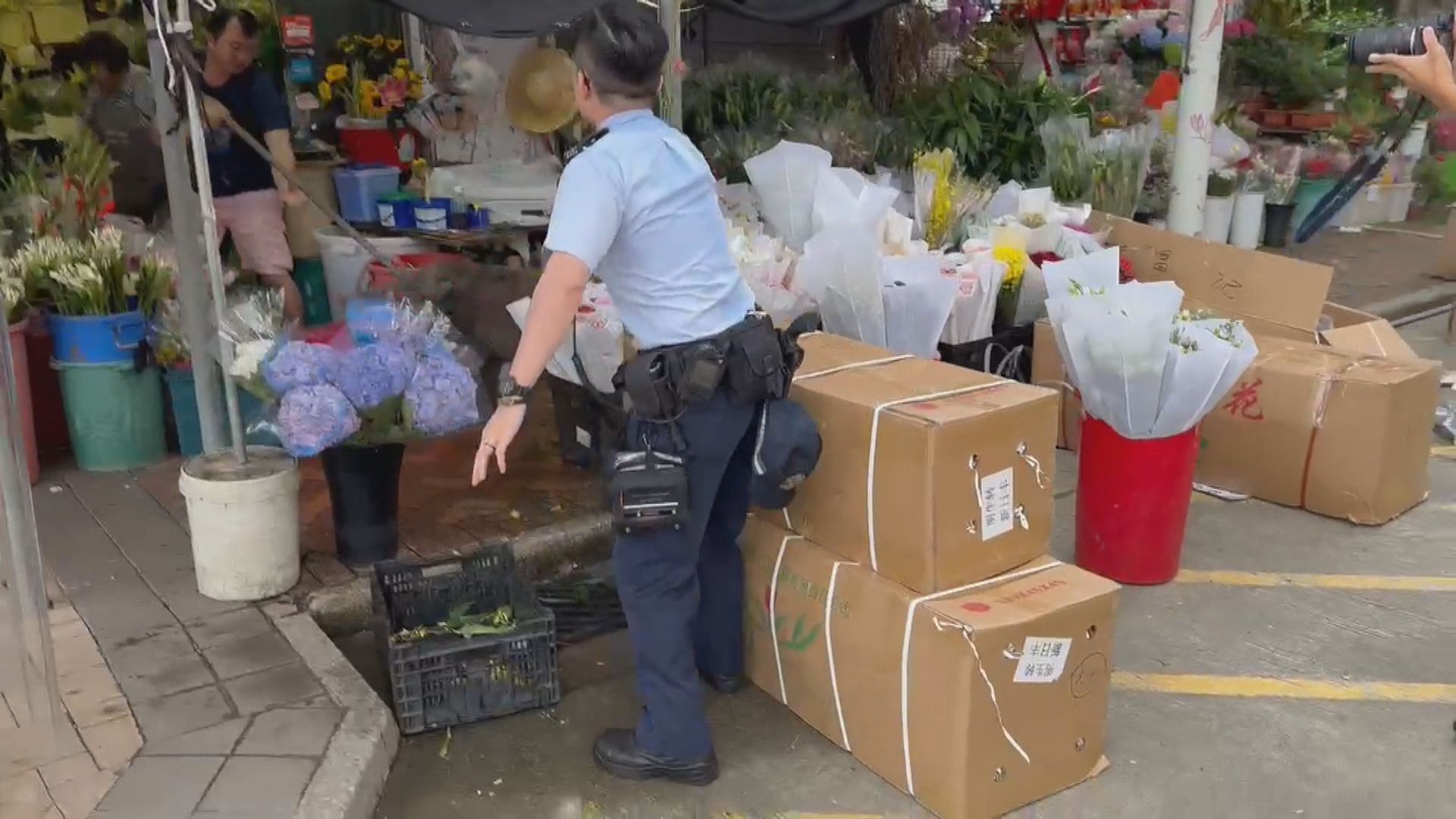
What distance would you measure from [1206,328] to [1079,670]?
163cm

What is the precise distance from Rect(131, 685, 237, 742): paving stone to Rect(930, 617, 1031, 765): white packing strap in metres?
1.98

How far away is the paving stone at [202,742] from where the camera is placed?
10.3 ft

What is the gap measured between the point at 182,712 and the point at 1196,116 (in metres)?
5.81

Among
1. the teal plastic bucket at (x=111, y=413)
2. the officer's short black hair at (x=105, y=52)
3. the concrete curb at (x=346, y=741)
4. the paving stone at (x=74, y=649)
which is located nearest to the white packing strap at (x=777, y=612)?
the concrete curb at (x=346, y=741)

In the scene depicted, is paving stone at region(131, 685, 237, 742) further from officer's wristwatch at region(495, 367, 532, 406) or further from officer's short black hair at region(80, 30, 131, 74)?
officer's short black hair at region(80, 30, 131, 74)

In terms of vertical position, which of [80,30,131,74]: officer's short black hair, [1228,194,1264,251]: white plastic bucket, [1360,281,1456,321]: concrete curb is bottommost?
[1360,281,1456,321]: concrete curb

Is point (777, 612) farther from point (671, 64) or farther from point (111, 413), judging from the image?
point (111, 413)

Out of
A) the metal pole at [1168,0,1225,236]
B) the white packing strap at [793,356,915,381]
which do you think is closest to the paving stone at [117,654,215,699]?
the white packing strap at [793,356,915,381]

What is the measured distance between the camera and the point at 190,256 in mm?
4051

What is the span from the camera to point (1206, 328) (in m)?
4.13

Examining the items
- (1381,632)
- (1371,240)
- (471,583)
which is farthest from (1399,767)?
(1371,240)

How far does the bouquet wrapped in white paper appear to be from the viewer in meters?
3.89

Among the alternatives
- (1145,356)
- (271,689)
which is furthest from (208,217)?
(1145,356)

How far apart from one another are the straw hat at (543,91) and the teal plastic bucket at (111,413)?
2.41 meters
